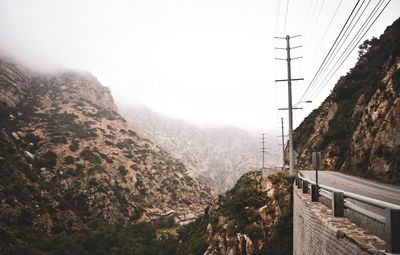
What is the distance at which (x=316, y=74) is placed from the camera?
13.8 meters

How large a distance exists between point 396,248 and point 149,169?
8058 cm

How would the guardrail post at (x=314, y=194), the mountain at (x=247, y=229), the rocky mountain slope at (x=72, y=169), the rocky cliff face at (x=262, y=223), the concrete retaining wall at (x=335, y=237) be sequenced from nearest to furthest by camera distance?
1. the concrete retaining wall at (x=335, y=237)
2. the guardrail post at (x=314, y=194)
3. the rocky cliff face at (x=262, y=223)
4. the mountain at (x=247, y=229)
5. the rocky mountain slope at (x=72, y=169)

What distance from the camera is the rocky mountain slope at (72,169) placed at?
49250 mm

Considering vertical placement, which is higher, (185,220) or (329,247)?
(329,247)

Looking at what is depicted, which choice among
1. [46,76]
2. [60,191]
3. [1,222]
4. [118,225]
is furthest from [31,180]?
[46,76]

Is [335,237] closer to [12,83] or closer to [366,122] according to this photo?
[366,122]

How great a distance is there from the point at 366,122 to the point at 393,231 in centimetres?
2847

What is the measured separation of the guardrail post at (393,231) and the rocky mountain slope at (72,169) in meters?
47.9

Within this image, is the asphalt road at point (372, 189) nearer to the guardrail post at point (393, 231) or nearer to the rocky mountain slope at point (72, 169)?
the guardrail post at point (393, 231)

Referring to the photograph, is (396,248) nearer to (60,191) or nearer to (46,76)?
(60,191)

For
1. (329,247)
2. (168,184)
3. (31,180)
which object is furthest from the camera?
(168,184)

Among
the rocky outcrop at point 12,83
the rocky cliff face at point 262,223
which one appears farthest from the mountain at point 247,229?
the rocky outcrop at point 12,83

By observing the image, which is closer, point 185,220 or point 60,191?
point 60,191

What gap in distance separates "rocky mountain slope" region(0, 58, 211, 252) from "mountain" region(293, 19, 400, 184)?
40.4 metres
